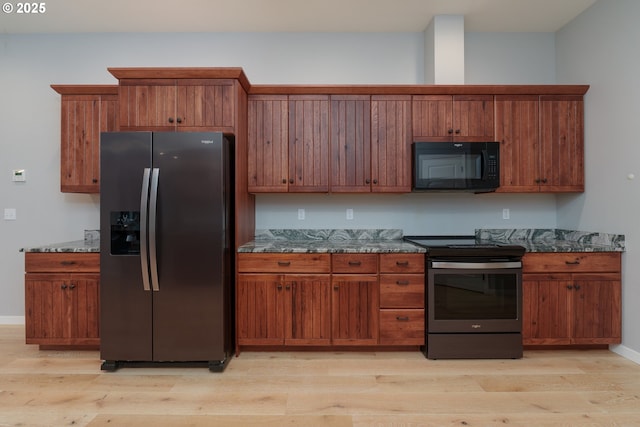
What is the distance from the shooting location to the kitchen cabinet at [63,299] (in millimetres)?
2916

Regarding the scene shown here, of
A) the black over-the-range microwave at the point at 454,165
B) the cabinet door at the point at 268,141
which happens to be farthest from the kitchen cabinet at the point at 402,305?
the cabinet door at the point at 268,141

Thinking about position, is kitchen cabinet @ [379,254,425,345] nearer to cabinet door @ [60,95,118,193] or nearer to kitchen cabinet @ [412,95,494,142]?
kitchen cabinet @ [412,95,494,142]

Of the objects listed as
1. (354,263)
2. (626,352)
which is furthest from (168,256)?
(626,352)

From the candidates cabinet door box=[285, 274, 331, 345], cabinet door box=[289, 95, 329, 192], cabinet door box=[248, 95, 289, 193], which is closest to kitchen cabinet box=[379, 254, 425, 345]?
cabinet door box=[285, 274, 331, 345]

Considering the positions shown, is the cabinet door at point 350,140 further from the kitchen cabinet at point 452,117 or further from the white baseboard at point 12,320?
the white baseboard at point 12,320

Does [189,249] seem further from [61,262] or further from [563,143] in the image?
[563,143]

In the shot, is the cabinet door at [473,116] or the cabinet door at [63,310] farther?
the cabinet door at [473,116]

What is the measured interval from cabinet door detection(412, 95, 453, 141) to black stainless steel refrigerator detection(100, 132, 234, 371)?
70.3 inches

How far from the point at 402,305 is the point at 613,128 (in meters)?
2.31

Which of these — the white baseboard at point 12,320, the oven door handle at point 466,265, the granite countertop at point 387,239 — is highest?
the granite countertop at point 387,239

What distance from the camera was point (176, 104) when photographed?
2873 mm

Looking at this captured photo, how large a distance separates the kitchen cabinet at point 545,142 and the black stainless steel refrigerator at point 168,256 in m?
2.56

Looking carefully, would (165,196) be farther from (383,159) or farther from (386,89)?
(386,89)

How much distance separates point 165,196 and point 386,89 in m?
2.10
